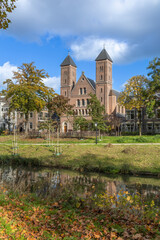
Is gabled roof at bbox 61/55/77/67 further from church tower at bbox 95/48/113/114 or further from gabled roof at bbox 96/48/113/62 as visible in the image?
gabled roof at bbox 96/48/113/62

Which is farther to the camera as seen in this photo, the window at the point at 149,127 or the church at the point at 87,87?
the church at the point at 87,87

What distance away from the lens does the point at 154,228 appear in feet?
19.0

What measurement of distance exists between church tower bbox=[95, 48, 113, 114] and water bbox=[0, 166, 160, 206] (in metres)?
36.5

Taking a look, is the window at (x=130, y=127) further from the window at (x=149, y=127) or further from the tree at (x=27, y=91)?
the tree at (x=27, y=91)

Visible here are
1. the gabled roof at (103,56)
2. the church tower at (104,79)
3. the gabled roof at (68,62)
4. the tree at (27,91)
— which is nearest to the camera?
the tree at (27,91)

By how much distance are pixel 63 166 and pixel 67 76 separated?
4193 centimetres

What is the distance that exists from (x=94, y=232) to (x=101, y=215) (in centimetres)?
126

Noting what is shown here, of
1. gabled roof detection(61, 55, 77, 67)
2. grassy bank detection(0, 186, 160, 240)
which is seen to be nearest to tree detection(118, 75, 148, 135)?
gabled roof detection(61, 55, 77, 67)

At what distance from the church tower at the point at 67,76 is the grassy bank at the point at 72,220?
4952 cm

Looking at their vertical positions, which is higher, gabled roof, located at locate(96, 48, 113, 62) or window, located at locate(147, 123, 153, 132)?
gabled roof, located at locate(96, 48, 113, 62)

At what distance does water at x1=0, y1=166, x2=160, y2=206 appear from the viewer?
10000 millimetres

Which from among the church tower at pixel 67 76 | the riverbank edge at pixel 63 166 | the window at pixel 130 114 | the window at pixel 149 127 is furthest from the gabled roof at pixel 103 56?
the riverbank edge at pixel 63 166

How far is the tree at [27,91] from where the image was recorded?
32812 mm

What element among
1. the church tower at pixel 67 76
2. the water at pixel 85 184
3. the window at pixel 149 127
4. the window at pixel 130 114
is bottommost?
the water at pixel 85 184
